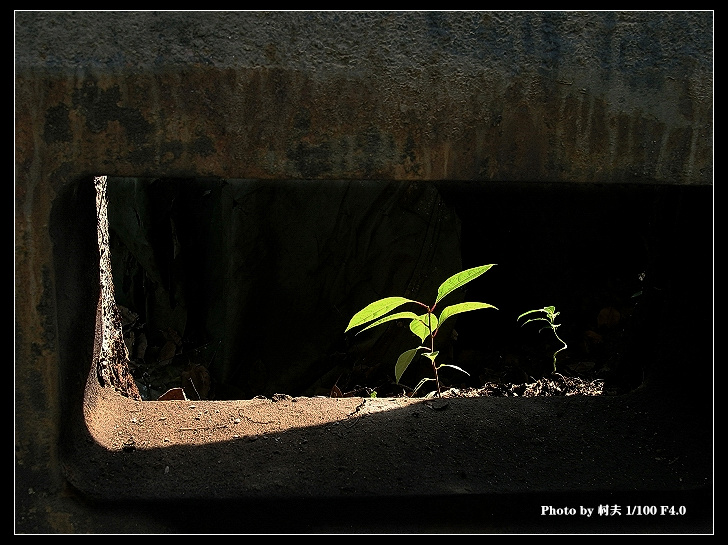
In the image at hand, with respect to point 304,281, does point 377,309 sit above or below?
above

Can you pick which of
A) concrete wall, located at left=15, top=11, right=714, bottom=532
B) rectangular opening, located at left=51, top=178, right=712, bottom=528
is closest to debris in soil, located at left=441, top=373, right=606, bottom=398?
rectangular opening, located at left=51, top=178, right=712, bottom=528

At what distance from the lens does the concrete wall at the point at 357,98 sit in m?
1.00

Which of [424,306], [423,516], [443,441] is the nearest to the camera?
[423,516]

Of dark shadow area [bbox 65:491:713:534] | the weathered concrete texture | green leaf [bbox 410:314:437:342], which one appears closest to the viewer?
the weathered concrete texture

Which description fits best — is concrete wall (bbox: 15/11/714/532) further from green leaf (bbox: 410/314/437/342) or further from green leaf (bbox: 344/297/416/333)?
green leaf (bbox: 410/314/437/342)

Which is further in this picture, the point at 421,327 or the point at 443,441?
the point at 421,327

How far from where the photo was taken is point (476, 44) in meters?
1.02

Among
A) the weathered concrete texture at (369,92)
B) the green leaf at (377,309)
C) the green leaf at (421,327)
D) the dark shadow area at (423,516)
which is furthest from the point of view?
the green leaf at (421,327)

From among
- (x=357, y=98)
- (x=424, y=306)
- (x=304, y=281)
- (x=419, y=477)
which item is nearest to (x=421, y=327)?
(x=424, y=306)

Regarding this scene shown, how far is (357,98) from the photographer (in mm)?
1015

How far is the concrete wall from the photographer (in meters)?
1.00

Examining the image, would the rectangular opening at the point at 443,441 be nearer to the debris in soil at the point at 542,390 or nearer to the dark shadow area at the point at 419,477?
the dark shadow area at the point at 419,477

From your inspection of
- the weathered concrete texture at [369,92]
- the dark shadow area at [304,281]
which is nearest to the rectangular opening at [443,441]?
the weathered concrete texture at [369,92]

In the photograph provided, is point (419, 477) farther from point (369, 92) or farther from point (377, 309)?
point (369, 92)
